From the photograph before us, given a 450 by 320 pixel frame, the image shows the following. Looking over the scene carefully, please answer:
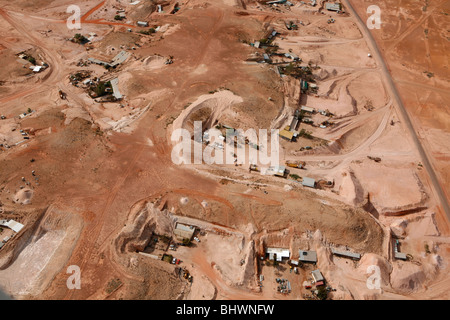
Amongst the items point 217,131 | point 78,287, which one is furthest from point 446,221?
point 78,287

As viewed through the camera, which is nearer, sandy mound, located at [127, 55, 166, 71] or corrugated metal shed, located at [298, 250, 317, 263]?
corrugated metal shed, located at [298, 250, 317, 263]

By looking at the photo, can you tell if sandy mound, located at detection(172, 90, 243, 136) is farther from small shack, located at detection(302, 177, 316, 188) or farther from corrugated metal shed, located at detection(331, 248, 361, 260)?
corrugated metal shed, located at detection(331, 248, 361, 260)

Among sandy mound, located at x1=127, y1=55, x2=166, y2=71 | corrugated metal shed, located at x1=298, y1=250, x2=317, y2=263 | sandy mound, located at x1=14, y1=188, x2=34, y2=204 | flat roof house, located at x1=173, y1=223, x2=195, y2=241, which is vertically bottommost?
corrugated metal shed, located at x1=298, y1=250, x2=317, y2=263

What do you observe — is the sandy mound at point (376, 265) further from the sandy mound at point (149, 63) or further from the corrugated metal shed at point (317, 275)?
the sandy mound at point (149, 63)

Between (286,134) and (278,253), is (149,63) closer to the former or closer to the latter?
(286,134)

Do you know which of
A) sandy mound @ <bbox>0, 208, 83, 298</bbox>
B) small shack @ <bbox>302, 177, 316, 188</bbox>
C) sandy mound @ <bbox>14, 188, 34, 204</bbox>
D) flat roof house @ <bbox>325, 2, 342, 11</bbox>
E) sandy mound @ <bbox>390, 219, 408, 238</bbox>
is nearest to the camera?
sandy mound @ <bbox>0, 208, 83, 298</bbox>

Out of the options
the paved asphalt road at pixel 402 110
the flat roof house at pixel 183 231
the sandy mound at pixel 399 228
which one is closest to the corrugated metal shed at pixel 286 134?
the sandy mound at pixel 399 228

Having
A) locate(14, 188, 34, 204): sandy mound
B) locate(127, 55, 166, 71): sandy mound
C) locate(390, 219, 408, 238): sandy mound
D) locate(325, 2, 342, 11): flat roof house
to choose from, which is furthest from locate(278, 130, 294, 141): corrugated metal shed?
locate(325, 2, 342, 11): flat roof house

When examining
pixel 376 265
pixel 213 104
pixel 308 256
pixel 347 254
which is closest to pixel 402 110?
pixel 376 265

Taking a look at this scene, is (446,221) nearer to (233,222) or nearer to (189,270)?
(233,222)
